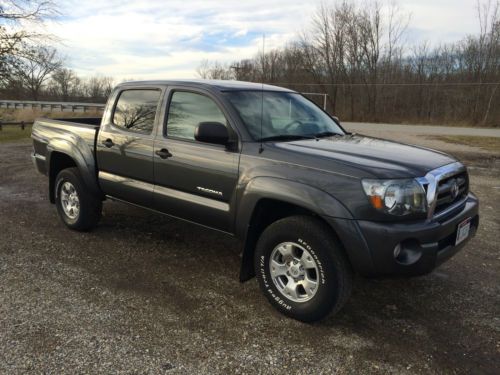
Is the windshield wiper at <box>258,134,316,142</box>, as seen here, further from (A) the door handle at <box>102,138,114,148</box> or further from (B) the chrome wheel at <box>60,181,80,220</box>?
(B) the chrome wheel at <box>60,181,80,220</box>

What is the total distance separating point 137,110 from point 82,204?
139 centimetres

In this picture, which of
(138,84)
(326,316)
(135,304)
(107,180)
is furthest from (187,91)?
(326,316)

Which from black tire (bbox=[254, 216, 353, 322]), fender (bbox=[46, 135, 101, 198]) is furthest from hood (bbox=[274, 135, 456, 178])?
fender (bbox=[46, 135, 101, 198])

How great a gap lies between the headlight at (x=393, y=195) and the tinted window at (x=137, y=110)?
238 cm

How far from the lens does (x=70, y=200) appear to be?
5.52 meters

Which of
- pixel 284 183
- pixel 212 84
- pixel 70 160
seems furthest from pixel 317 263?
pixel 70 160

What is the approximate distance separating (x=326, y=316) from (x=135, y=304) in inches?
60.7

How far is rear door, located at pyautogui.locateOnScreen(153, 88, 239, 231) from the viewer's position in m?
3.75

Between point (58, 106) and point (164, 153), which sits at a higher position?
point (58, 106)

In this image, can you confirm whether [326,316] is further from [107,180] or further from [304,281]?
[107,180]

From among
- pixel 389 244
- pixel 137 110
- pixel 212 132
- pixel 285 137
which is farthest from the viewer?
pixel 137 110

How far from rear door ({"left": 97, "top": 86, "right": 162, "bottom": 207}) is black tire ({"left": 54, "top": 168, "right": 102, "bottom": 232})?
0.33m

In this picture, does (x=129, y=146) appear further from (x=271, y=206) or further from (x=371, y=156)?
(x=371, y=156)

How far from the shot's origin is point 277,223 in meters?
3.44
